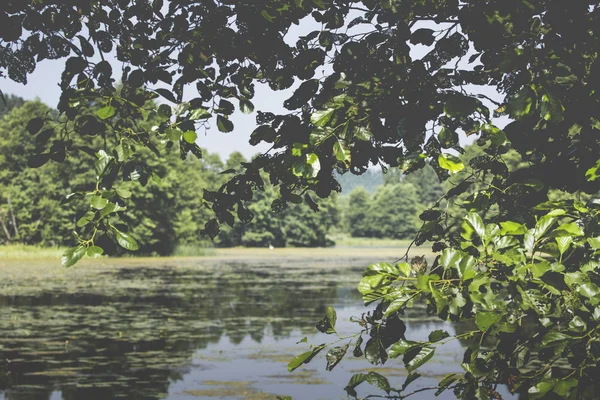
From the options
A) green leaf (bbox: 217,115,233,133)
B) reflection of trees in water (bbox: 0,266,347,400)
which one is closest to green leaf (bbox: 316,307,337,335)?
green leaf (bbox: 217,115,233,133)

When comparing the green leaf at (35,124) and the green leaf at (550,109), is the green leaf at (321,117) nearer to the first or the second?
the green leaf at (550,109)

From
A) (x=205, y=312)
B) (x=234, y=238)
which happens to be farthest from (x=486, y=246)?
(x=234, y=238)

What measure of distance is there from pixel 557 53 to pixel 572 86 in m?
0.31

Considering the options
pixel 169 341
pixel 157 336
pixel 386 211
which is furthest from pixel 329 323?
pixel 386 211

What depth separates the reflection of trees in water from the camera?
9.16 m

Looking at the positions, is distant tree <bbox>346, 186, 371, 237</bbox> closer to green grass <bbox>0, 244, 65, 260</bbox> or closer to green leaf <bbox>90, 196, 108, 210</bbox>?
green grass <bbox>0, 244, 65, 260</bbox>

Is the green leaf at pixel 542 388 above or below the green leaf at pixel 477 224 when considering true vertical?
below

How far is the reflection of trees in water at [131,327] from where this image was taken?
916 centimetres

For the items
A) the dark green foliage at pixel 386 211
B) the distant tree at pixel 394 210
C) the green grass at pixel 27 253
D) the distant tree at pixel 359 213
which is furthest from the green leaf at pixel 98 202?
the distant tree at pixel 359 213

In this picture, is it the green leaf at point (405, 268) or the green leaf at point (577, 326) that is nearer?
the green leaf at point (577, 326)

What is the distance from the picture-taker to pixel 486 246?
2.29m

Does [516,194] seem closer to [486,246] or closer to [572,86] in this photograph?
[572,86]

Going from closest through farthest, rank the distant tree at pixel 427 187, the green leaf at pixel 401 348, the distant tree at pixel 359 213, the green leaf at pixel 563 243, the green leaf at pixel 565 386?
1. the green leaf at pixel 565 386
2. the green leaf at pixel 563 243
3. the green leaf at pixel 401 348
4. the distant tree at pixel 359 213
5. the distant tree at pixel 427 187

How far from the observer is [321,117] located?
8.48 ft
